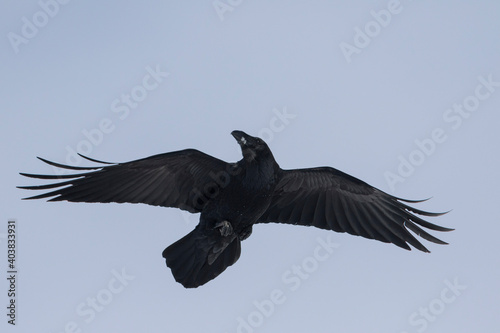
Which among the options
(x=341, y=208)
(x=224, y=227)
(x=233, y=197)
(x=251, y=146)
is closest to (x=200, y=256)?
(x=224, y=227)

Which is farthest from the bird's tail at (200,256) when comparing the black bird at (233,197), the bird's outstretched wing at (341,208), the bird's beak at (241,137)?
the bird's beak at (241,137)

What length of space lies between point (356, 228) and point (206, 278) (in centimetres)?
270

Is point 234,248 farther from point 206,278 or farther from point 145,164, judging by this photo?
point 145,164

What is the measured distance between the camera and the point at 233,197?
11.4 metres

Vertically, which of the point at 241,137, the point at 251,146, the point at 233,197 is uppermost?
the point at 241,137

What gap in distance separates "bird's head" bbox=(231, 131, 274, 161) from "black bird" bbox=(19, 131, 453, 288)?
0.05ft

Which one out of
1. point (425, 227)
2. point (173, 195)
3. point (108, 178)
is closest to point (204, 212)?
point (173, 195)

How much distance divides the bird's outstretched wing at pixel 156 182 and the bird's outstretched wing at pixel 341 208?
4.22 ft

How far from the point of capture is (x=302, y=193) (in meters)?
12.8

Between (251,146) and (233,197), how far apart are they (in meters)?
0.78

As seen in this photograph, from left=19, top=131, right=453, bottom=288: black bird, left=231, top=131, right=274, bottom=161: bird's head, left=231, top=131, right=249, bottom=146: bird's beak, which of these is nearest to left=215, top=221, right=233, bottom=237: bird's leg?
left=19, top=131, right=453, bottom=288: black bird

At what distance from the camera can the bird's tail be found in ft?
37.8

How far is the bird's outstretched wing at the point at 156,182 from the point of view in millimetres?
11773

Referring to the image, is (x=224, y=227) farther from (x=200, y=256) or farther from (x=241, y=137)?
(x=241, y=137)
